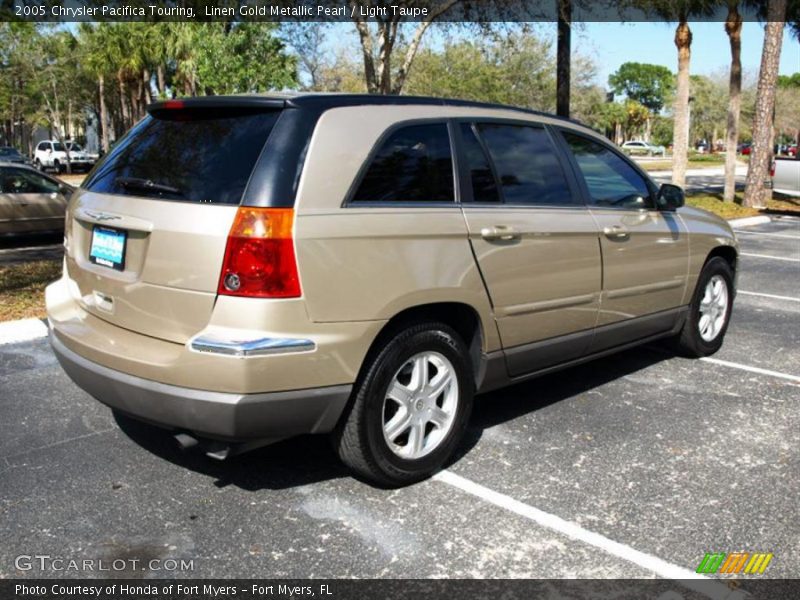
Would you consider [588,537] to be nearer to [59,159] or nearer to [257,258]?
[257,258]

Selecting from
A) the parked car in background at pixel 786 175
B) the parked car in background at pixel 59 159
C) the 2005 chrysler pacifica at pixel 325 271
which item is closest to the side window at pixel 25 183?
the 2005 chrysler pacifica at pixel 325 271

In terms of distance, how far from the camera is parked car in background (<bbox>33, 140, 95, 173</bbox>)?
41906mm

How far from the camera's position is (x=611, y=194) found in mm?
4777

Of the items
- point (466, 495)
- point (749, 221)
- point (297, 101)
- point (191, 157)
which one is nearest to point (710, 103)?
point (749, 221)

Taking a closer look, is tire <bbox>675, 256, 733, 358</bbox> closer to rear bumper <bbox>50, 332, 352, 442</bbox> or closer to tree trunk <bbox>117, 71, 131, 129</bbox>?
rear bumper <bbox>50, 332, 352, 442</bbox>

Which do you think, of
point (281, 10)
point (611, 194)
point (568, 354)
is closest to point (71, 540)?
point (568, 354)

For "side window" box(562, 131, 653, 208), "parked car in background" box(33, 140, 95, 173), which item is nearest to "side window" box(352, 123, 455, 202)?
"side window" box(562, 131, 653, 208)

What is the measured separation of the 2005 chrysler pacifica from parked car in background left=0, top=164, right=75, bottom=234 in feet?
28.9

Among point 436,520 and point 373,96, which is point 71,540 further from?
point 373,96

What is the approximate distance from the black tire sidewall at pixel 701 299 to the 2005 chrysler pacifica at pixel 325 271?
62.3 inches

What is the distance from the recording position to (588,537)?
3.20 meters

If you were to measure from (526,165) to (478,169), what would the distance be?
0.44m

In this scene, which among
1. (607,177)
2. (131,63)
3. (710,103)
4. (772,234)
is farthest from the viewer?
(710,103)

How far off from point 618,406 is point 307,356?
8.02 feet
